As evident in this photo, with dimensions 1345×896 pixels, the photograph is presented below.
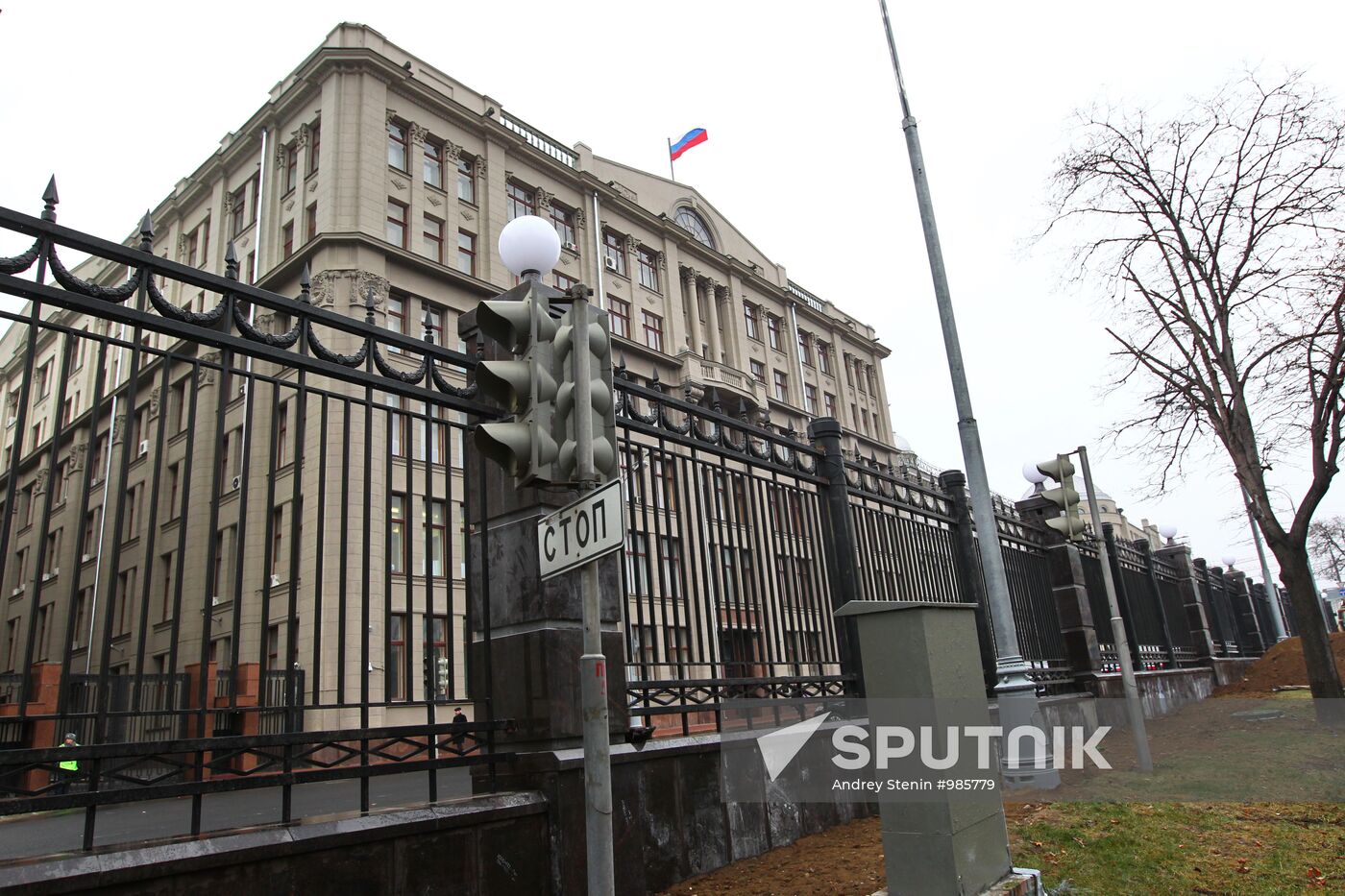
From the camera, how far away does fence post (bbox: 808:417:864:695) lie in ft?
27.0

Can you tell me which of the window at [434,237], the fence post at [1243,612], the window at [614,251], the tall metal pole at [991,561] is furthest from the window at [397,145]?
the fence post at [1243,612]

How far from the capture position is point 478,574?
18.8ft

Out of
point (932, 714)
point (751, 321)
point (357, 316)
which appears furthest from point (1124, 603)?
point (751, 321)

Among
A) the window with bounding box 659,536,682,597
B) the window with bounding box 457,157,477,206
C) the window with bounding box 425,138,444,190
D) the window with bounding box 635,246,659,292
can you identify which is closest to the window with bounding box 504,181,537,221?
the window with bounding box 457,157,477,206

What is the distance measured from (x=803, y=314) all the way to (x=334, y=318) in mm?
47458

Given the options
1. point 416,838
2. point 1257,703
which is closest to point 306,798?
point 416,838

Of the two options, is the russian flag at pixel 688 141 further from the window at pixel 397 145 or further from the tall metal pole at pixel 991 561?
the tall metal pole at pixel 991 561

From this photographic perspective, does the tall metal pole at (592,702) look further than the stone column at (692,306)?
No

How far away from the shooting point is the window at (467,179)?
3200 cm

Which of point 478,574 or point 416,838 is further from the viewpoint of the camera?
point 478,574

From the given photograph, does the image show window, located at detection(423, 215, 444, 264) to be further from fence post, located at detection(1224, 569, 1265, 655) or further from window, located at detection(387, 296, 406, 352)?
fence post, located at detection(1224, 569, 1265, 655)

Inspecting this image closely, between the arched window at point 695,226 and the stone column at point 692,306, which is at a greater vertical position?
the arched window at point 695,226

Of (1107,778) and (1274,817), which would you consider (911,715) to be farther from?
(1107,778)

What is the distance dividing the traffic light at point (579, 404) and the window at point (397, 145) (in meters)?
29.0
